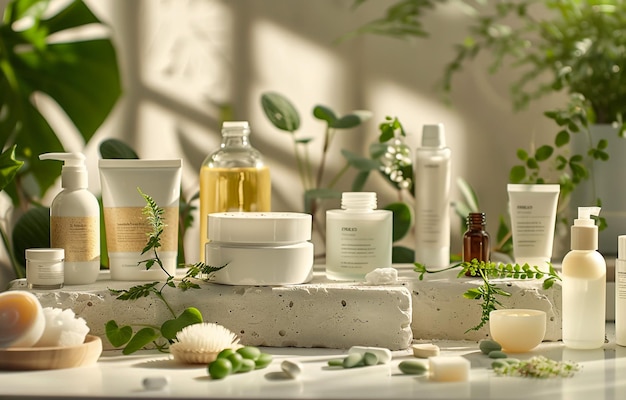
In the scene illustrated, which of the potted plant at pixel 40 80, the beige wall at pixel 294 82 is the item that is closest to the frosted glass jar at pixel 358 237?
the beige wall at pixel 294 82

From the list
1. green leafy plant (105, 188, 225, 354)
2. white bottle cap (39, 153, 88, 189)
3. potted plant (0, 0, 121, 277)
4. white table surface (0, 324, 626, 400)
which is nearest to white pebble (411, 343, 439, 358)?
white table surface (0, 324, 626, 400)

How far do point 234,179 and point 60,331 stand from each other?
0.36 meters

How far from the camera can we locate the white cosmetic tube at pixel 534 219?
3.95 ft

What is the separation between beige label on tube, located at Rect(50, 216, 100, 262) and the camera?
1.10 meters

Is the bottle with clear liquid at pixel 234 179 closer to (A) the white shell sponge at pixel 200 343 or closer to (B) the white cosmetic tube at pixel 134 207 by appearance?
(B) the white cosmetic tube at pixel 134 207

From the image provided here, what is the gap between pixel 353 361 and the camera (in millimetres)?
966

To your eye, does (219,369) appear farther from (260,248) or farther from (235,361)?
(260,248)

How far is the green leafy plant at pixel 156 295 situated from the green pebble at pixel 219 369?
14 centimetres

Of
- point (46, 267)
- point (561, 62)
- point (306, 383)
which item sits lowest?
point (306, 383)

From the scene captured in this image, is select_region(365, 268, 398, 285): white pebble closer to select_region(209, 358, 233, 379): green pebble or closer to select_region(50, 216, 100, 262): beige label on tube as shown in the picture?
select_region(209, 358, 233, 379): green pebble

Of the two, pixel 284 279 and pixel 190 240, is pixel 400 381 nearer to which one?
pixel 284 279

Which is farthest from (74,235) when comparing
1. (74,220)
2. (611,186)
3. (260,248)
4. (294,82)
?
(611,186)

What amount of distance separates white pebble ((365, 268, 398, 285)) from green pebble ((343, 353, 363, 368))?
139mm

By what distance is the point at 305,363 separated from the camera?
3.25 ft
